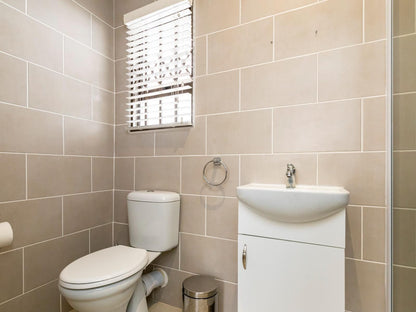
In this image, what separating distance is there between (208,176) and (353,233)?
80 centimetres

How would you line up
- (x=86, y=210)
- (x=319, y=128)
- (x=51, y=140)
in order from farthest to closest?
(x=86, y=210), (x=51, y=140), (x=319, y=128)

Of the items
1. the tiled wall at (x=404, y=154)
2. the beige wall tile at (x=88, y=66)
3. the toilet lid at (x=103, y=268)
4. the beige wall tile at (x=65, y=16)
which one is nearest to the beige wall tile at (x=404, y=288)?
the tiled wall at (x=404, y=154)

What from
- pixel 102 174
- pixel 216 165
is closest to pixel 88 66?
pixel 102 174

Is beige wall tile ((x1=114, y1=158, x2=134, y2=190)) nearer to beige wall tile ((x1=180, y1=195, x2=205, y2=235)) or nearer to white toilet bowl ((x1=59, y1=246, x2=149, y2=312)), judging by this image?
beige wall tile ((x1=180, y1=195, x2=205, y2=235))

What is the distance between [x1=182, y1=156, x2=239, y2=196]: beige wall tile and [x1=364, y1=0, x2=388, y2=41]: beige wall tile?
2.85ft

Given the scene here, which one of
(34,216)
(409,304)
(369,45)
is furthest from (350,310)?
(34,216)

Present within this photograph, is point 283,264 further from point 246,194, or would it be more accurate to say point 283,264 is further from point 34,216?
point 34,216

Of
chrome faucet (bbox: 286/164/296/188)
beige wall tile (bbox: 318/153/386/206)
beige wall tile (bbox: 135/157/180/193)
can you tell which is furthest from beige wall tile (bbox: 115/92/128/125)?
beige wall tile (bbox: 318/153/386/206)

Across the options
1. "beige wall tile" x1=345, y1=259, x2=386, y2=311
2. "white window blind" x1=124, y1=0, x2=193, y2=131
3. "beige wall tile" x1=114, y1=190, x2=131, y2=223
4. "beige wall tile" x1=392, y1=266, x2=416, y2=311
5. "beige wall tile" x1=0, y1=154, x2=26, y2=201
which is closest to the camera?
"beige wall tile" x1=392, y1=266, x2=416, y2=311

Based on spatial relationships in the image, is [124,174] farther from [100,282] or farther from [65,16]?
[65,16]

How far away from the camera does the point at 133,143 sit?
68.9 inches

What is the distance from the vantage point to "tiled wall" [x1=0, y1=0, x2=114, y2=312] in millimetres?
1218

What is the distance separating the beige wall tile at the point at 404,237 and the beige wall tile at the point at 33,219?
1.69 m

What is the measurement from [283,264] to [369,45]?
107 centimetres
